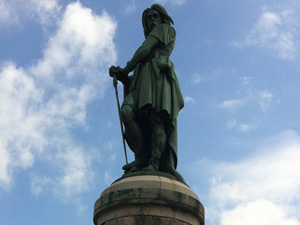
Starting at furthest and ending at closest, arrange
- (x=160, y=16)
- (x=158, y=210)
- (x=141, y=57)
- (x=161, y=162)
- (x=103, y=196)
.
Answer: (x=160, y=16)
(x=141, y=57)
(x=161, y=162)
(x=103, y=196)
(x=158, y=210)

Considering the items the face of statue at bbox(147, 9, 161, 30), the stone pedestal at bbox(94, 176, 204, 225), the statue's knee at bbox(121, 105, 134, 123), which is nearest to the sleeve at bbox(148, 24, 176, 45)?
the face of statue at bbox(147, 9, 161, 30)

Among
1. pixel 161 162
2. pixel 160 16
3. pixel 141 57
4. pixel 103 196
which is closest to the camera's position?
pixel 103 196

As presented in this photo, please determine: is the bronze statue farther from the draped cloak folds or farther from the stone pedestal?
the stone pedestal

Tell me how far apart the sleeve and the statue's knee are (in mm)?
1906

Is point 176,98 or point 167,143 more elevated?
point 176,98

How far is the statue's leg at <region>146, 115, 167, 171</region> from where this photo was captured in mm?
8953

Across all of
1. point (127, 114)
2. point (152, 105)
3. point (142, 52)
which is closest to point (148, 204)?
point (127, 114)

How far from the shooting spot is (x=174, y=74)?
1003 centimetres

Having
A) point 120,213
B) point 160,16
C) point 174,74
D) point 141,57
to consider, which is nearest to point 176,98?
point 174,74

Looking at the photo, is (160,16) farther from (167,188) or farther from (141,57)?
(167,188)

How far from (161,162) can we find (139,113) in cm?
113

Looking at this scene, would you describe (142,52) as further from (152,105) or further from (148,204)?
(148,204)

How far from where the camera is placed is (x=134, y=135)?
9.22m

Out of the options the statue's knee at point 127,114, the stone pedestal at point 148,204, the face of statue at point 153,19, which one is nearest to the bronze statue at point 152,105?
the statue's knee at point 127,114
